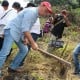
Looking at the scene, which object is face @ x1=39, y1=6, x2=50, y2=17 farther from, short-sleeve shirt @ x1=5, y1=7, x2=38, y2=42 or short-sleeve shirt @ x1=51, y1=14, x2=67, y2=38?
short-sleeve shirt @ x1=51, y1=14, x2=67, y2=38

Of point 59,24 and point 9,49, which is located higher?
point 59,24

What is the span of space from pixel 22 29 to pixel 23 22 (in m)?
0.14

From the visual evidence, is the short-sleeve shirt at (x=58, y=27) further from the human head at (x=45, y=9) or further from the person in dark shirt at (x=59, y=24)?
the human head at (x=45, y=9)

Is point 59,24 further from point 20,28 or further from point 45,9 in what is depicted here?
point 45,9

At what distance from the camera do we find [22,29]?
18.8 feet

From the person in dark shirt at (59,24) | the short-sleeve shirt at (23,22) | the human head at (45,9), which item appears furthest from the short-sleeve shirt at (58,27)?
the human head at (45,9)

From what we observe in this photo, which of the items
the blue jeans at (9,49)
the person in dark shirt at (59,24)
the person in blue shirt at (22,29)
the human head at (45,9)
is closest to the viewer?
the human head at (45,9)

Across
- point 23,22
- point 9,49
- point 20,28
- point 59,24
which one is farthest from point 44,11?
point 59,24

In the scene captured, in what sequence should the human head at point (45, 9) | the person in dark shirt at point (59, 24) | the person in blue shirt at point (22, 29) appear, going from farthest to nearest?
1. the person in dark shirt at point (59, 24)
2. the person in blue shirt at point (22, 29)
3. the human head at point (45, 9)

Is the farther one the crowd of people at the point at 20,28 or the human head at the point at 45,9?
the crowd of people at the point at 20,28

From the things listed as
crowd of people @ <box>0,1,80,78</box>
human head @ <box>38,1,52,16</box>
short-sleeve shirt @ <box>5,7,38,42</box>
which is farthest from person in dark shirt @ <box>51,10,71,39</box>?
human head @ <box>38,1,52,16</box>

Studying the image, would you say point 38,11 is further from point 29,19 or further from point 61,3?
point 61,3

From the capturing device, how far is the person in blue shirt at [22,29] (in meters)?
5.53

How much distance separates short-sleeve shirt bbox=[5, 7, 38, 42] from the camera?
5.59 metres
